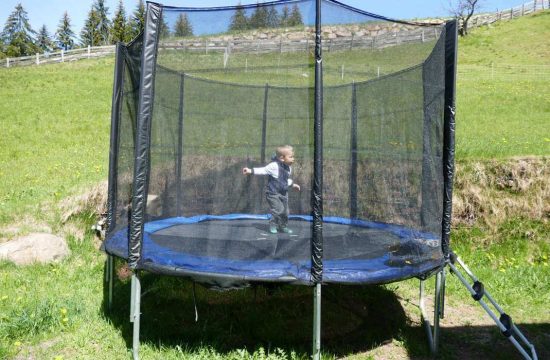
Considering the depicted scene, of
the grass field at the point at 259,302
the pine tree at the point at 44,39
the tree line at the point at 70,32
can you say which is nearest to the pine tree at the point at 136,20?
the tree line at the point at 70,32

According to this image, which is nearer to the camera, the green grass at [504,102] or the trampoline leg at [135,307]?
the trampoline leg at [135,307]

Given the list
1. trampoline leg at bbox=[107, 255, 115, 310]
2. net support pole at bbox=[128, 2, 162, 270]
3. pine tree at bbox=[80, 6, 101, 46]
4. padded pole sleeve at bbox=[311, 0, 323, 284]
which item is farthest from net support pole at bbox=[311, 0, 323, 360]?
pine tree at bbox=[80, 6, 101, 46]

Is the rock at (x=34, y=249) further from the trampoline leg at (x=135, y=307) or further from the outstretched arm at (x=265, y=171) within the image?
the outstretched arm at (x=265, y=171)

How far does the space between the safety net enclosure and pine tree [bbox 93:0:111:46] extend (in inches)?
1990

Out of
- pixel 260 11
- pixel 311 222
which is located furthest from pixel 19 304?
pixel 260 11

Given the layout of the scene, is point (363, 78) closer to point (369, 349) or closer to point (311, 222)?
point (311, 222)

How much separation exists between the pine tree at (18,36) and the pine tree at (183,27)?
43.3m

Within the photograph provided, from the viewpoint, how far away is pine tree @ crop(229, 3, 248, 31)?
2.87 meters

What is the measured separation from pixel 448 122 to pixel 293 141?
1.03 metres

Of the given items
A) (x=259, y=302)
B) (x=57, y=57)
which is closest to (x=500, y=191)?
(x=259, y=302)

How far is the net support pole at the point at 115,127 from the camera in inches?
143

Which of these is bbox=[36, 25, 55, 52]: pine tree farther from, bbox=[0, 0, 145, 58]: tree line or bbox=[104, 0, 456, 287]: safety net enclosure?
bbox=[104, 0, 456, 287]: safety net enclosure

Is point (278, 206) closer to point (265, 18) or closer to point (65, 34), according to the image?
point (265, 18)

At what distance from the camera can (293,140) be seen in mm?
2842
